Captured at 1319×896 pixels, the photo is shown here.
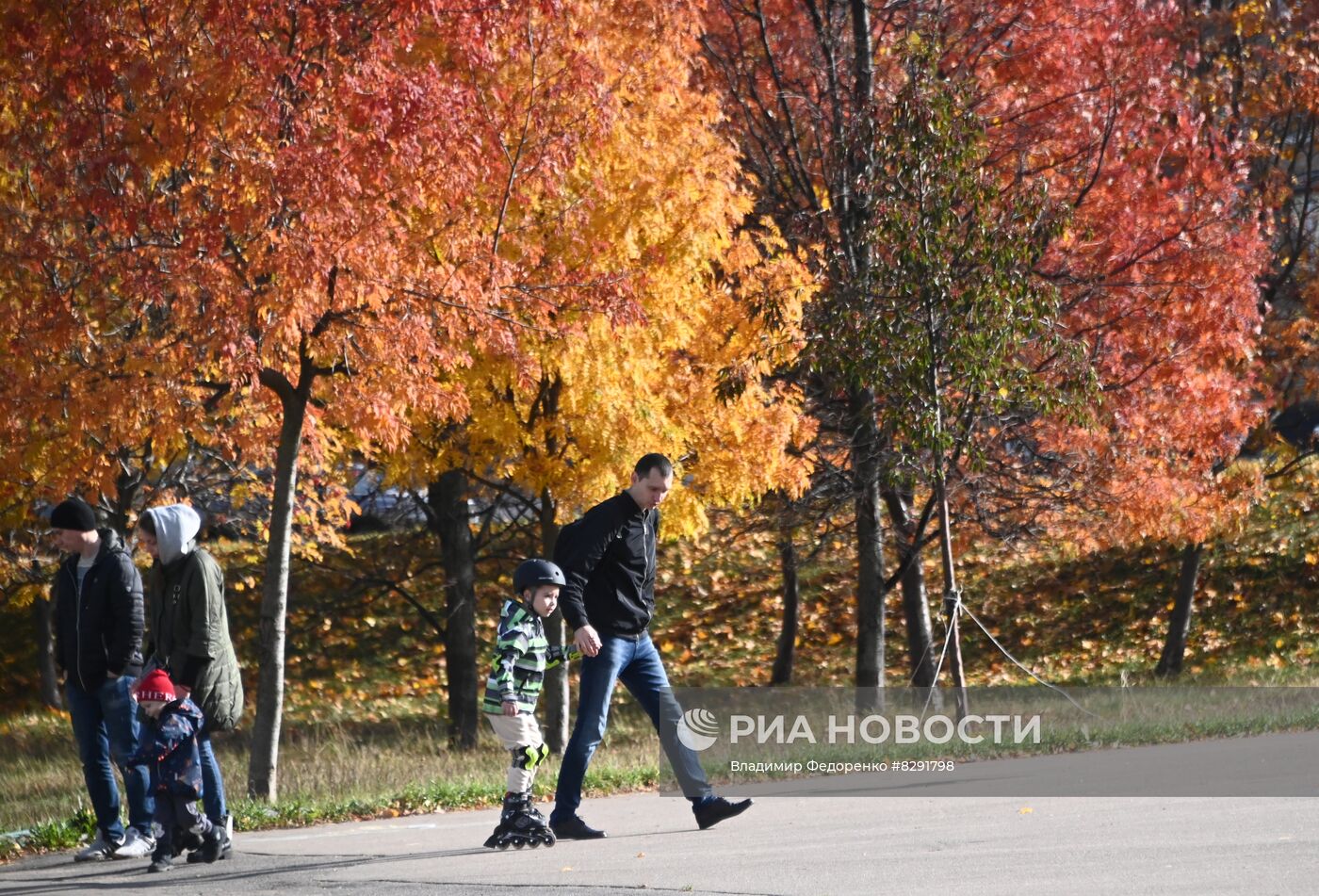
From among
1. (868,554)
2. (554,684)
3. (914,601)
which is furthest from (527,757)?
(914,601)

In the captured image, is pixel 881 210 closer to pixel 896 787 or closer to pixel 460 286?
pixel 460 286

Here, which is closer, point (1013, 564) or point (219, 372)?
point (219, 372)

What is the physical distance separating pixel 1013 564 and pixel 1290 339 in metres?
7.33

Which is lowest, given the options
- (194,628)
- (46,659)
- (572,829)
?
(572,829)

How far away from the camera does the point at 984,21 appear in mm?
15469

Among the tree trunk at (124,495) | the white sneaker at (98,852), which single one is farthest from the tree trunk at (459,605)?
the white sneaker at (98,852)

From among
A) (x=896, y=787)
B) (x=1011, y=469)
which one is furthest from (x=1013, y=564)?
(x=896, y=787)

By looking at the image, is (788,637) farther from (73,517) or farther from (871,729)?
(73,517)

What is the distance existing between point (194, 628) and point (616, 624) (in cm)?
201

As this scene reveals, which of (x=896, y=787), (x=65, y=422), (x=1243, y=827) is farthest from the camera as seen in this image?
(x=65, y=422)

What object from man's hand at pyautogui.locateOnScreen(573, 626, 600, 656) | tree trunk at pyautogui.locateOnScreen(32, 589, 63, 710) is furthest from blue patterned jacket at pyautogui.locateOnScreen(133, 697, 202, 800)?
tree trunk at pyautogui.locateOnScreen(32, 589, 63, 710)

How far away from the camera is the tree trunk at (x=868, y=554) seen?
15109 millimetres

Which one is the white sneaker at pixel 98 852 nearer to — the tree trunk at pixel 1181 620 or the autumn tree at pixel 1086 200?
the autumn tree at pixel 1086 200

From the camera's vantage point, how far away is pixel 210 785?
296 inches
